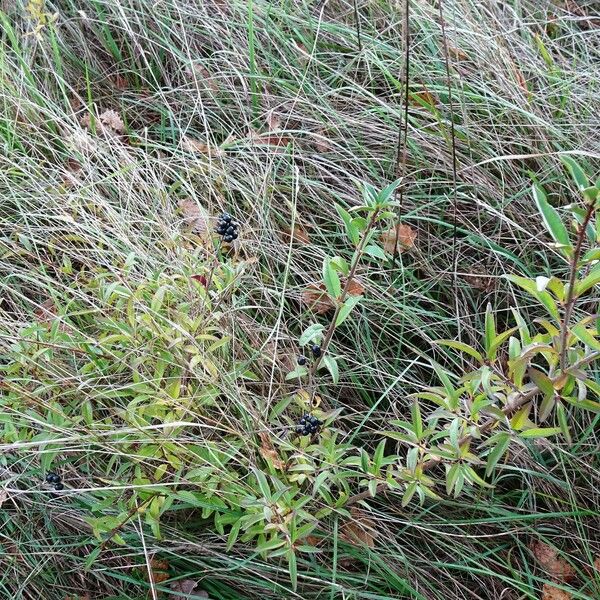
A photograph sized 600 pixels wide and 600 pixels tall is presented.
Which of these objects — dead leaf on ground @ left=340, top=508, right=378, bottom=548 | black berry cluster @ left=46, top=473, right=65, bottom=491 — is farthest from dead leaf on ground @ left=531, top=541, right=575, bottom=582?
black berry cluster @ left=46, top=473, right=65, bottom=491

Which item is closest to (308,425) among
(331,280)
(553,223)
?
(331,280)

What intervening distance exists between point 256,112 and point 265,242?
0.61m

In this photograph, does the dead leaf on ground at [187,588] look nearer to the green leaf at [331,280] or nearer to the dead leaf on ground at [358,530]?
the dead leaf on ground at [358,530]

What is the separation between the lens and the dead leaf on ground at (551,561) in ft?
6.19

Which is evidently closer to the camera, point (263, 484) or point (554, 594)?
point (263, 484)

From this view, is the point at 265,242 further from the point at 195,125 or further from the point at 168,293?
the point at 195,125

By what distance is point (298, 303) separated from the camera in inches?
87.0

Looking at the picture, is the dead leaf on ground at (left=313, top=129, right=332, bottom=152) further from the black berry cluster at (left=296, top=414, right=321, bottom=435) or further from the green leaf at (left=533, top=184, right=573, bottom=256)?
the green leaf at (left=533, top=184, right=573, bottom=256)

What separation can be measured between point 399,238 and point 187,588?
109 cm

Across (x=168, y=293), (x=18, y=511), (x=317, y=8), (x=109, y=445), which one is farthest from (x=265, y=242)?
(x=317, y=8)

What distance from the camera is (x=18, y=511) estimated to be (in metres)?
1.87

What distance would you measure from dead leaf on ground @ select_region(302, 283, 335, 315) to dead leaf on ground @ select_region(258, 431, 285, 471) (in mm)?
449

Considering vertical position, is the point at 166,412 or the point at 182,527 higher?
the point at 166,412

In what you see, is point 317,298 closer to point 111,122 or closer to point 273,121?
point 273,121
